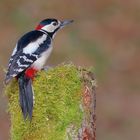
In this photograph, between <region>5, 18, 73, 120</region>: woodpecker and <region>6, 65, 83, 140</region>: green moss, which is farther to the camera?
<region>5, 18, 73, 120</region>: woodpecker

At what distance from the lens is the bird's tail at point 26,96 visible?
280 inches

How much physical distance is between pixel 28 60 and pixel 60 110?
1.11 metres

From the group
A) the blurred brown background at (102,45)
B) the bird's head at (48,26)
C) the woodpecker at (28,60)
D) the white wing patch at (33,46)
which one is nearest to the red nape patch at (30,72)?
the woodpecker at (28,60)

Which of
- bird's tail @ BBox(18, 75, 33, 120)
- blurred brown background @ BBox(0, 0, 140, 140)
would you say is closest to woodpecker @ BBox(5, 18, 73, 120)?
bird's tail @ BBox(18, 75, 33, 120)

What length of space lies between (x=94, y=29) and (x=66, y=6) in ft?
4.57

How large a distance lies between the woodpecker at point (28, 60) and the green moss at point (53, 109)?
0.08m

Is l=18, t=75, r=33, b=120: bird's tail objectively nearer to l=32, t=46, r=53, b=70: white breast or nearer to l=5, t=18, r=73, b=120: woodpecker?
l=5, t=18, r=73, b=120: woodpecker

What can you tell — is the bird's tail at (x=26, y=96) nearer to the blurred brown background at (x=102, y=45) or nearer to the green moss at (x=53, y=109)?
the green moss at (x=53, y=109)

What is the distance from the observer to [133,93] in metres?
15.9

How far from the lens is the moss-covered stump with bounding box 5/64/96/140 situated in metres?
7.03

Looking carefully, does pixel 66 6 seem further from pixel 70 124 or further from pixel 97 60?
pixel 70 124

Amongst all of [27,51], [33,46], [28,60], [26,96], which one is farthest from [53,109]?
[33,46]

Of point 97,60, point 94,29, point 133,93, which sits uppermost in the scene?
point 94,29

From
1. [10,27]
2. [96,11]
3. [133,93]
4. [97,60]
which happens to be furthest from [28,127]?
[96,11]
